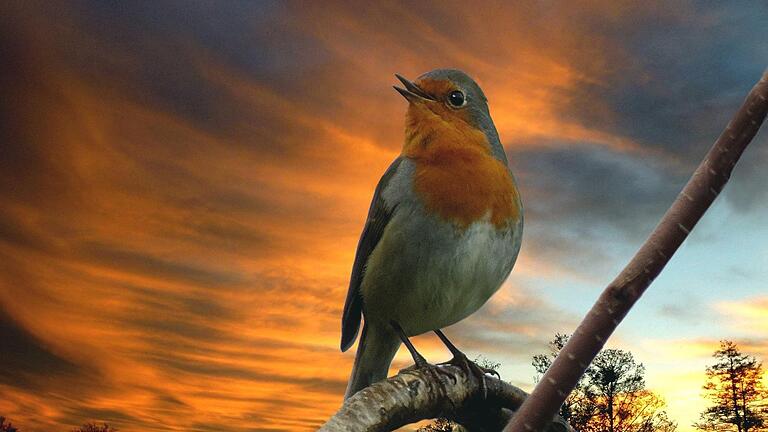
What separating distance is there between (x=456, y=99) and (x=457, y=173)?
61cm

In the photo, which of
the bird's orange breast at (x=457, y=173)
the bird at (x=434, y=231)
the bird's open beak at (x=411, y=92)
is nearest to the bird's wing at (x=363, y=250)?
the bird at (x=434, y=231)

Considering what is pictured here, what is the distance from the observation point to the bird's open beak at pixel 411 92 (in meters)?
4.11

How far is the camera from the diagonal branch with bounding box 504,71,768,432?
1291mm

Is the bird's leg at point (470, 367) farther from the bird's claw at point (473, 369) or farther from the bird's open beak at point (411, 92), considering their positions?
the bird's open beak at point (411, 92)

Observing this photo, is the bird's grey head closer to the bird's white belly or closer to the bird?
the bird

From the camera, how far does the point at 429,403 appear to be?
2.97 metres

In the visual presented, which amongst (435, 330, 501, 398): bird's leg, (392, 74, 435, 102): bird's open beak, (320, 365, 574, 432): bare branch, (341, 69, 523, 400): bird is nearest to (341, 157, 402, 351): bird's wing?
(341, 69, 523, 400): bird

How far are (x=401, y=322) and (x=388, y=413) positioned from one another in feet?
4.91

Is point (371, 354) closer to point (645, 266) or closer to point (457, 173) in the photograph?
point (457, 173)

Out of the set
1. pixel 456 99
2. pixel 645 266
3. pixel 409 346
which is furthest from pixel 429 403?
pixel 456 99

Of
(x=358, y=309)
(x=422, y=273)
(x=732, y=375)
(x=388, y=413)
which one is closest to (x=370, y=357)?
(x=358, y=309)

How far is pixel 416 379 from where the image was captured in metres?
2.91

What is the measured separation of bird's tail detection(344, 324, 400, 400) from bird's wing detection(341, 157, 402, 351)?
0.34ft

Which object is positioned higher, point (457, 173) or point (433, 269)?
point (457, 173)
